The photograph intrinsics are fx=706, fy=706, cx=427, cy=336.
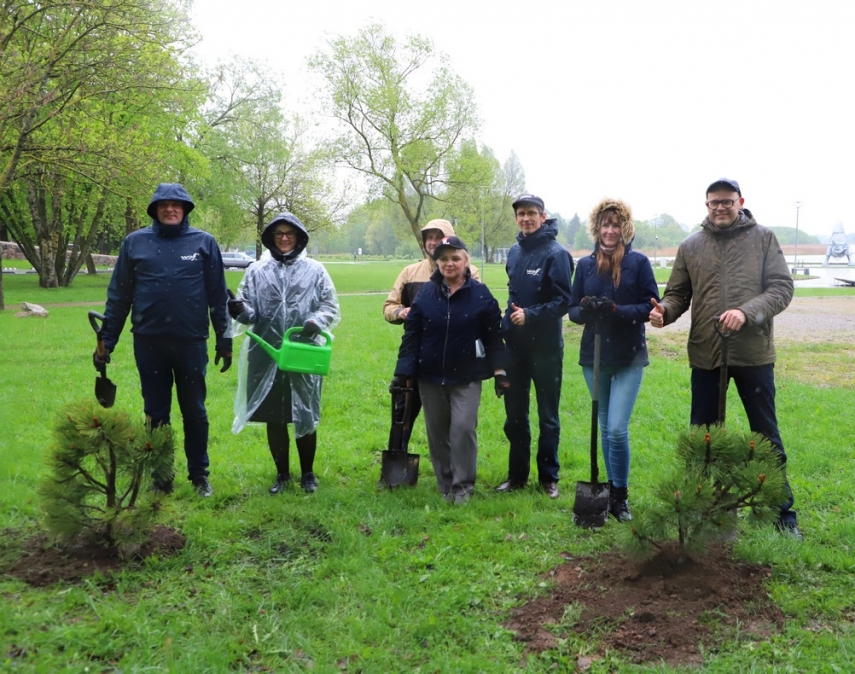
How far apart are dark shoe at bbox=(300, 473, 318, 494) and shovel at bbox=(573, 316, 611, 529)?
1813 mm

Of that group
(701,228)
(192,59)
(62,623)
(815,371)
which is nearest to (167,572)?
(62,623)

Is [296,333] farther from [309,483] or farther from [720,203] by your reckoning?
[720,203]

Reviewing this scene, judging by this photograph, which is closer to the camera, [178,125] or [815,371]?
[815,371]

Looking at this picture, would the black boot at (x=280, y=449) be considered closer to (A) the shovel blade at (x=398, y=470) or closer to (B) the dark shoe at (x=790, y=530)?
(A) the shovel blade at (x=398, y=470)

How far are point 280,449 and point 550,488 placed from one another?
1.92 metres

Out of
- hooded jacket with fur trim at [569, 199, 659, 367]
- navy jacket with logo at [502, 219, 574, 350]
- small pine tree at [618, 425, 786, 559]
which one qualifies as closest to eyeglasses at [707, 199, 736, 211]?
hooded jacket with fur trim at [569, 199, 659, 367]

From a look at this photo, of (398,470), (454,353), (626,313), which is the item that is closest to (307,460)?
(398,470)

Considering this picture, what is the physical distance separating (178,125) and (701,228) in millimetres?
23442

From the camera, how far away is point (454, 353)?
469cm

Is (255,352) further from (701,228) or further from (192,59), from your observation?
(192,59)

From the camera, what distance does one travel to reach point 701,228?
A: 13.5 ft

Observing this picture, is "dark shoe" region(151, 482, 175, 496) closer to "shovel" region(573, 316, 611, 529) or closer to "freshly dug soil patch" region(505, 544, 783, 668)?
"freshly dug soil patch" region(505, 544, 783, 668)

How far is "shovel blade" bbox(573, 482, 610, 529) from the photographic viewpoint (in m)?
4.25

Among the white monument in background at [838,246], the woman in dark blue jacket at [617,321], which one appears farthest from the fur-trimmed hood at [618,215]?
the white monument in background at [838,246]
